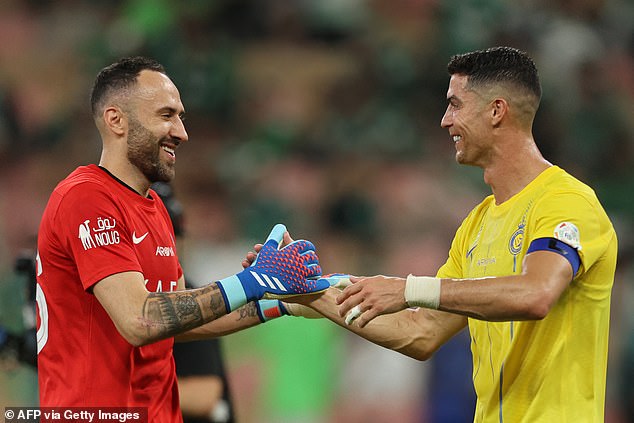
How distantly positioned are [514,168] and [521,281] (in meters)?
0.79

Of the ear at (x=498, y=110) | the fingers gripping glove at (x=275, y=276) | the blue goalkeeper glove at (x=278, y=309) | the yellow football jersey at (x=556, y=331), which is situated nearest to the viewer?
the yellow football jersey at (x=556, y=331)

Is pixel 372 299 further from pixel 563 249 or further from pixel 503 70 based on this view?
pixel 503 70

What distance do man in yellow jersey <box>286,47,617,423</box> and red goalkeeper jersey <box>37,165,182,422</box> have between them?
90cm

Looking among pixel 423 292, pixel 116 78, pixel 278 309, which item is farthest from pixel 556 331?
pixel 116 78

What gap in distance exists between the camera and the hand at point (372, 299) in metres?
3.89

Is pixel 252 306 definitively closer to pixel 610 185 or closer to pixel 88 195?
pixel 88 195

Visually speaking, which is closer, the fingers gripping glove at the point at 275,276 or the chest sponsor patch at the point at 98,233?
the chest sponsor patch at the point at 98,233

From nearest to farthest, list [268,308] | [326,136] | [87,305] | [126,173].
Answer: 1. [87,305]
2. [126,173]
3. [268,308]
4. [326,136]

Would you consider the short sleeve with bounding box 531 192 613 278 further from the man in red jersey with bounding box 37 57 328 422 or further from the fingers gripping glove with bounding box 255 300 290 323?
the fingers gripping glove with bounding box 255 300 290 323

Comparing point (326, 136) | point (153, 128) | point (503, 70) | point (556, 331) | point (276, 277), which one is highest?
point (326, 136)

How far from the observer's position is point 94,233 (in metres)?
3.84

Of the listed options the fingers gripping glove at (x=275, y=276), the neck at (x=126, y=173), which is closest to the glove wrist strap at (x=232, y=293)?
the fingers gripping glove at (x=275, y=276)

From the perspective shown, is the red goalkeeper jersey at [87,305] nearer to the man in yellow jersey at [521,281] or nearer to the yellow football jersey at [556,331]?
the man in yellow jersey at [521,281]

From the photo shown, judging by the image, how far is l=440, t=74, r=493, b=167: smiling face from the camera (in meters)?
4.40
